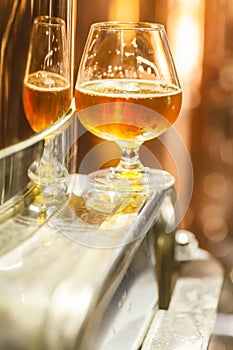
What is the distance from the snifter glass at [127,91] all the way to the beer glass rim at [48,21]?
0.07m

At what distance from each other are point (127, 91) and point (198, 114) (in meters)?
1.27

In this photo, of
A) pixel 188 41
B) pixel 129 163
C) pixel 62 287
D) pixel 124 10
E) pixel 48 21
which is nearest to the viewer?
pixel 62 287

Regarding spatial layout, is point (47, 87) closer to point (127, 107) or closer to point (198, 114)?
point (127, 107)

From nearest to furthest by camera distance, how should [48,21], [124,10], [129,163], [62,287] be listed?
[62,287]
[48,21]
[129,163]
[124,10]

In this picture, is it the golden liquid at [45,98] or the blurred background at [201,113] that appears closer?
the golden liquid at [45,98]

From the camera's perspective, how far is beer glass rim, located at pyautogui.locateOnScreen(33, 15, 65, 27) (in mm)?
818

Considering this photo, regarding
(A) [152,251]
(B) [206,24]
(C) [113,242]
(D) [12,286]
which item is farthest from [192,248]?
(B) [206,24]

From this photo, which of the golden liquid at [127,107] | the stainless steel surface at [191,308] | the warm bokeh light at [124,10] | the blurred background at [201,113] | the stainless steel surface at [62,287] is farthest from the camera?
the blurred background at [201,113]

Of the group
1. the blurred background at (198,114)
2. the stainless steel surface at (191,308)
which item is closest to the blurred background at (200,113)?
the blurred background at (198,114)

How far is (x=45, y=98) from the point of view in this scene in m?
0.88

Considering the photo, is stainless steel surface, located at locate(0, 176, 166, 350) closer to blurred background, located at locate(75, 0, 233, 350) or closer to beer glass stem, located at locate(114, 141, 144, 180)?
beer glass stem, located at locate(114, 141, 144, 180)

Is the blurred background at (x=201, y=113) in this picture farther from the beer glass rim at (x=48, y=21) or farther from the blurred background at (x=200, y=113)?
the beer glass rim at (x=48, y=21)

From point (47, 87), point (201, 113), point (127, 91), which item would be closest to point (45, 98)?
point (47, 87)

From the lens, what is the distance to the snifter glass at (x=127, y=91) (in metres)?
0.92
